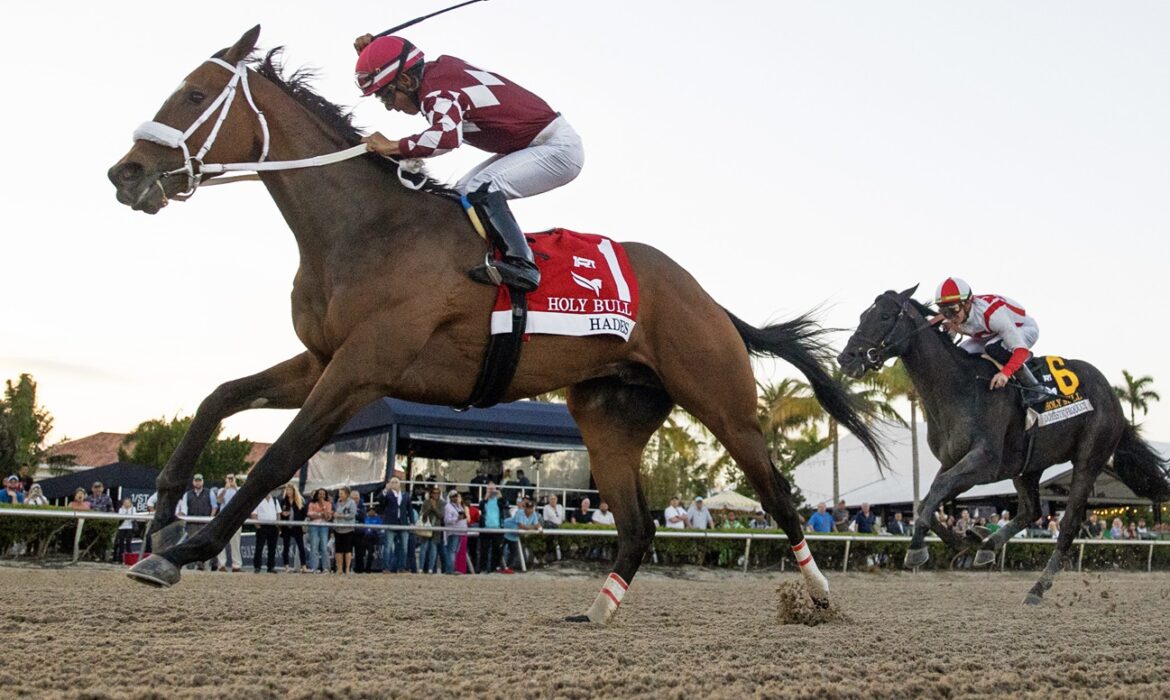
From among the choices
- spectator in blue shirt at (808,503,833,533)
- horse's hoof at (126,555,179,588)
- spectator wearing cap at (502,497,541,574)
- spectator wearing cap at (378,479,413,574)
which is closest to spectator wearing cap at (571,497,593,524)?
spectator wearing cap at (502,497,541,574)

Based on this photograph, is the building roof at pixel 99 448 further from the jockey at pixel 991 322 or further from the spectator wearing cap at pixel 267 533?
the jockey at pixel 991 322

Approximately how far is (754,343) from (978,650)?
2.86 metres

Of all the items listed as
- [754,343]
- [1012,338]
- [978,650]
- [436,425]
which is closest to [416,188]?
[754,343]

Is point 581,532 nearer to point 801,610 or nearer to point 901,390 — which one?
point 801,610

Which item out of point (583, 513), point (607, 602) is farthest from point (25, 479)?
point (607, 602)

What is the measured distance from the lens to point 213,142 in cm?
569

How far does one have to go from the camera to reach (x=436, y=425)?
20875mm

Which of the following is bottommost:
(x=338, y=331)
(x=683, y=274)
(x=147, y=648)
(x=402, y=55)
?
(x=147, y=648)

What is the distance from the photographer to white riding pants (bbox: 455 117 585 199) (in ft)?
20.5

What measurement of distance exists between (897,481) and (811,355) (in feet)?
114

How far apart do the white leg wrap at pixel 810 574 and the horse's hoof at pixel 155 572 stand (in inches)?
147

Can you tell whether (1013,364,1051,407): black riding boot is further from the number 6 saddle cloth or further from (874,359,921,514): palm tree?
(874,359,921,514): palm tree

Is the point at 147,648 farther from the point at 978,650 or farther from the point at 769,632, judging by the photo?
the point at 978,650

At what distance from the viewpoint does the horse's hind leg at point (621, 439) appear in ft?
22.7
